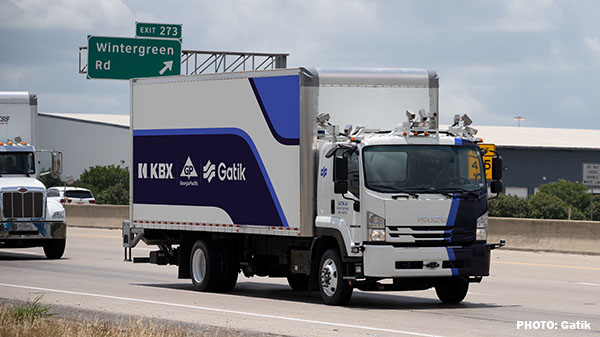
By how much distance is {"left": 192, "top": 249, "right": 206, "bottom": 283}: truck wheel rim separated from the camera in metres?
19.4

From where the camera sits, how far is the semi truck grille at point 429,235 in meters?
16.3

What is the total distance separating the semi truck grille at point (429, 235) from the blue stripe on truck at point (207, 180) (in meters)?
1.92

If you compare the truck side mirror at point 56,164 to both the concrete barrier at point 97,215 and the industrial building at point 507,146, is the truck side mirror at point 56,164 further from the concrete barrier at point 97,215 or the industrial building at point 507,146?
the industrial building at point 507,146

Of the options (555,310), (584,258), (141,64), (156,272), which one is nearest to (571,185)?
(141,64)

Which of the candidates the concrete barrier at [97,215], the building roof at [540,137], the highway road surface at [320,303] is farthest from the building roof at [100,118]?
the highway road surface at [320,303]

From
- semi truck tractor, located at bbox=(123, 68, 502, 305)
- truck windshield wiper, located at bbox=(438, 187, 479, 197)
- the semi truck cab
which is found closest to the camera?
semi truck tractor, located at bbox=(123, 68, 502, 305)

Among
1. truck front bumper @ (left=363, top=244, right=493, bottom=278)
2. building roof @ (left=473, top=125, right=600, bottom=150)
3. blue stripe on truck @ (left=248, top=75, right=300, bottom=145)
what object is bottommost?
truck front bumper @ (left=363, top=244, right=493, bottom=278)

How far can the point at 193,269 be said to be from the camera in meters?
19.7

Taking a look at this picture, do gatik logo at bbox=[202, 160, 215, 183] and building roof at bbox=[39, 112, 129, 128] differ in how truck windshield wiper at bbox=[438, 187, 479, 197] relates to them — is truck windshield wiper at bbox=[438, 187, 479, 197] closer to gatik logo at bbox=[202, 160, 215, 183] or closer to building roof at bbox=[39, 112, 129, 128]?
gatik logo at bbox=[202, 160, 215, 183]

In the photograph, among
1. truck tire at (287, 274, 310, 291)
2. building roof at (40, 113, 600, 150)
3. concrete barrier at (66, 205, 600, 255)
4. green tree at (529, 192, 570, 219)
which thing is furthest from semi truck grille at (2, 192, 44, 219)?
building roof at (40, 113, 600, 150)

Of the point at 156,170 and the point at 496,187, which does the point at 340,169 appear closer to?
the point at 496,187

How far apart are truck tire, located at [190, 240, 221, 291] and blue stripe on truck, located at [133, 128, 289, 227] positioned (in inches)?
29.0

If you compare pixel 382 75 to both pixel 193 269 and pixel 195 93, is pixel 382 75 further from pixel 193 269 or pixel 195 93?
pixel 193 269

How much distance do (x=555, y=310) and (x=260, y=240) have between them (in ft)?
16.0
